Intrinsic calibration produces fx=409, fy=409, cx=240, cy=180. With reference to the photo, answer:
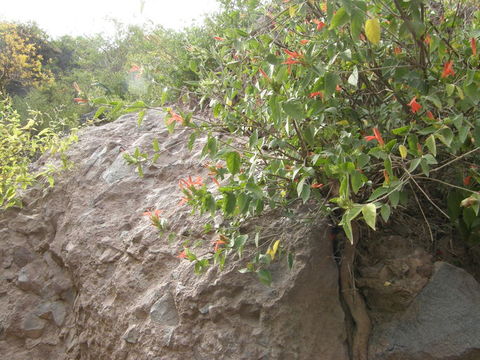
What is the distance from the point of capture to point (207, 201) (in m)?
1.69

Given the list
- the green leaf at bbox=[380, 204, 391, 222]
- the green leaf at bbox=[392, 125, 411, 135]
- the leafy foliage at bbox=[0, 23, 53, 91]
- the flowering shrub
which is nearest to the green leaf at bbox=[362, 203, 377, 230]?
the flowering shrub

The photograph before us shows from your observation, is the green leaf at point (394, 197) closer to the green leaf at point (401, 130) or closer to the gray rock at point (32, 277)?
the green leaf at point (401, 130)

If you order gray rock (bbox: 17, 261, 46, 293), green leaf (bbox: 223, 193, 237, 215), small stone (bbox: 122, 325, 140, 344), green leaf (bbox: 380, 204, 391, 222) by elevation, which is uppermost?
green leaf (bbox: 223, 193, 237, 215)

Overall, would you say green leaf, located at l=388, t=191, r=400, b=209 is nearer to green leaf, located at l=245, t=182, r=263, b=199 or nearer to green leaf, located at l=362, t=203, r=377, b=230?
green leaf, located at l=362, t=203, r=377, b=230

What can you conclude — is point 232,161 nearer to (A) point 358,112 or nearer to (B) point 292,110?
(B) point 292,110

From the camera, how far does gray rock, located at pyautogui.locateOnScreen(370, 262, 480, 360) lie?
72.5 inches

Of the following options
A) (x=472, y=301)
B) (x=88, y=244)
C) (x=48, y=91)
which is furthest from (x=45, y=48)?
(x=472, y=301)

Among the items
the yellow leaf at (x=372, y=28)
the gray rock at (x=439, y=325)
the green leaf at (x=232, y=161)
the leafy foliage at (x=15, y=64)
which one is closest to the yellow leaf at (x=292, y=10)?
the yellow leaf at (x=372, y=28)

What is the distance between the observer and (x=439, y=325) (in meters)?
1.90

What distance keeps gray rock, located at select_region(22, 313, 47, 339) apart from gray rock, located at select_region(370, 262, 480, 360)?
1.96 m

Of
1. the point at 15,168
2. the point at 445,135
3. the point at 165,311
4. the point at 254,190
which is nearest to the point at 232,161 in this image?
the point at 254,190

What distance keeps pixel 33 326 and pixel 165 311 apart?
105 centimetres

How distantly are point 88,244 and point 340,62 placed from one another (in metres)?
1.87

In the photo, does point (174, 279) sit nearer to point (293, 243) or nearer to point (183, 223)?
point (183, 223)
